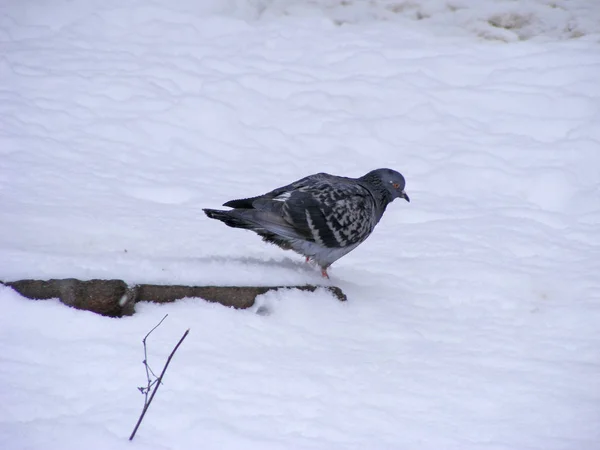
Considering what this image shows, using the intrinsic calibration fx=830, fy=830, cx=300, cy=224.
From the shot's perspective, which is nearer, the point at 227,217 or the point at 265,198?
the point at 227,217

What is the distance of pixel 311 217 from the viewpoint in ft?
18.3

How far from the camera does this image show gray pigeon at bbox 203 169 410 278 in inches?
216

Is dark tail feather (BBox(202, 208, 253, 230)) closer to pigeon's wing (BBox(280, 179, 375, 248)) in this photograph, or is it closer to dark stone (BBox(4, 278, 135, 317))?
pigeon's wing (BBox(280, 179, 375, 248))

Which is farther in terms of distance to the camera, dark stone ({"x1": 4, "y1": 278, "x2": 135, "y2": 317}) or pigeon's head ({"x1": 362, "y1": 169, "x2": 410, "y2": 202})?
pigeon's head ({"x1": 362, "y1": 169, "x2": 410, "y2": 202})

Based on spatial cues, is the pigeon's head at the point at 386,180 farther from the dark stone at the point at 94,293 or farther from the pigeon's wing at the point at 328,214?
the dark stone at the point at 94,293

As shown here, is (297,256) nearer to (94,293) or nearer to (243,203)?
(243,203)

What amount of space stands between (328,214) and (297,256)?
3.99ft

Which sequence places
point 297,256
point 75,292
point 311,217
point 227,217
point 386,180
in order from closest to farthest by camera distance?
point 75,292 → point 227,217 → point 311,217 → point 386,180 → point 297,256

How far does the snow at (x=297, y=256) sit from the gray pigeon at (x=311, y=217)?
0.71 feet

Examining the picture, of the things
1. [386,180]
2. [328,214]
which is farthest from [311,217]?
[386,180]

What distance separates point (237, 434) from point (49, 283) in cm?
135

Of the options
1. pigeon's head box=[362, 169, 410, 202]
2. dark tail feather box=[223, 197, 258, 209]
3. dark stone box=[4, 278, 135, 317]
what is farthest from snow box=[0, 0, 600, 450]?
pigeon's head box=[362, 169, 410, 202]

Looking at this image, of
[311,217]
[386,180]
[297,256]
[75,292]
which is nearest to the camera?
[75,292]

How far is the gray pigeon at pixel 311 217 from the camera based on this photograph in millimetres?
5484
